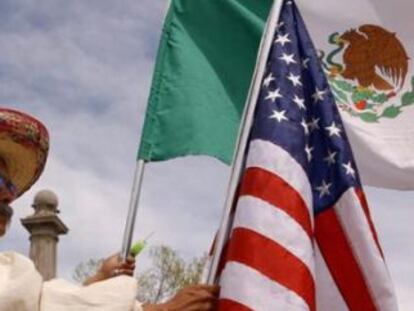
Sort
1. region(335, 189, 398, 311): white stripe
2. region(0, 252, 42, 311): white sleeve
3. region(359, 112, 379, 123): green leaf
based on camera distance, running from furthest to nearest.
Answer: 1. region(359, 112, 379, 123): green leaf
2. region(335, 189, 398, 311): white stripe
3. region(0, 252, 42, 311): white sleeve

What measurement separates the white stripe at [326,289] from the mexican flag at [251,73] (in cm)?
72

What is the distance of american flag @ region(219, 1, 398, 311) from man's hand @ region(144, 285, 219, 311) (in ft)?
0.46

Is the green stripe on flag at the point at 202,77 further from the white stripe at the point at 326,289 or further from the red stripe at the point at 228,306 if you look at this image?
the red stripe at the point at 228,306

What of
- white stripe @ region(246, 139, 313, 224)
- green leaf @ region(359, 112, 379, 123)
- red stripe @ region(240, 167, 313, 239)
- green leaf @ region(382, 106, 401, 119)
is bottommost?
red stripe @ region(240, 167, 313, 239)

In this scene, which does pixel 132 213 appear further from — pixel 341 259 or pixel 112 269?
pixel 341 259

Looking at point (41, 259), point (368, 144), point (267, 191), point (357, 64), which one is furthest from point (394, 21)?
point (41, 259)

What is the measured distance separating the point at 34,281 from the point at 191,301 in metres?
0.47

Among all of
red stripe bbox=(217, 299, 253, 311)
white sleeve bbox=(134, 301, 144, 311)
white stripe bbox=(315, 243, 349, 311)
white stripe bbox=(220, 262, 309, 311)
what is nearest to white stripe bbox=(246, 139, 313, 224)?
white stripe bbox=(315, 243, 349, 311)

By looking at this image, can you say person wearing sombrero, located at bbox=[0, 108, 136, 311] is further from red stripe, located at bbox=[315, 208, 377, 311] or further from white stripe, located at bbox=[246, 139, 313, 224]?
red stripe, located at bbox=[315, 208, 377, 311]

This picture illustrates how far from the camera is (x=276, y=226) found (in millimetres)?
3562

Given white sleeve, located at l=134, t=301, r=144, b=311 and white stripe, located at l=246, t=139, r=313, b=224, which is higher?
white stripe, located at l=246, t=139, r=313, b=224

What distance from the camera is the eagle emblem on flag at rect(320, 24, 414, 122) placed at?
507 centimetres

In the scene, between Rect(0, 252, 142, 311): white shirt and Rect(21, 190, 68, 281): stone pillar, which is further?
Rect(21, 190, 68, 281): stone pillar

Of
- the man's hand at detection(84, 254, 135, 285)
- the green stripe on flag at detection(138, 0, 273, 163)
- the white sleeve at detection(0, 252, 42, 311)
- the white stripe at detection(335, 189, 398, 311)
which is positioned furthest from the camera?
the green stripe on flag at detection(138, 0, 273, 163)
